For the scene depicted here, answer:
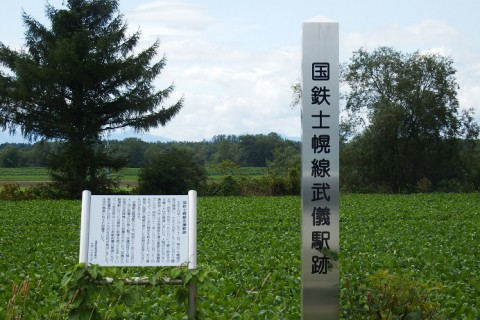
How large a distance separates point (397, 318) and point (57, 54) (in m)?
27.0

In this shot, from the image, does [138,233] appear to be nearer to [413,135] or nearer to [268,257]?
[268,257]

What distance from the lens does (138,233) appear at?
6445mm

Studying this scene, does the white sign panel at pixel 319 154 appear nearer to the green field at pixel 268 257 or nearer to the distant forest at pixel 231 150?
the green field at pixel 268 257

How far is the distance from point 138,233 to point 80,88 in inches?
1066

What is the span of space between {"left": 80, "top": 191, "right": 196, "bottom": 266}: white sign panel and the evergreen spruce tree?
25651 millimetres

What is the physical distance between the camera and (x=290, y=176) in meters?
32.7

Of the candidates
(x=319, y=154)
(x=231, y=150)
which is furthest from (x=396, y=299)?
(x=231, y=150)

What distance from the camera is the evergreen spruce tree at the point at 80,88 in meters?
31.8

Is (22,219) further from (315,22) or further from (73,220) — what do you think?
(315,22)

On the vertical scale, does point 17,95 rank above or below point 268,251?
above

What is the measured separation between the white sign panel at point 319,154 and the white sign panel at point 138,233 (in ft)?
3.59

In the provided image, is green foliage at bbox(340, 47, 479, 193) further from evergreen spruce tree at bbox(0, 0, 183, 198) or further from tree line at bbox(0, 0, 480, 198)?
evergreen spruce tree at bbox(0, 0, 183, 198)

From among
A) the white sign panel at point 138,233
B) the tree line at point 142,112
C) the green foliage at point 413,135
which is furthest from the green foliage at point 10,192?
the white sign panel at point 138,233

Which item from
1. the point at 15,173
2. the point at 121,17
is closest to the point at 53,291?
the point at 121,17
